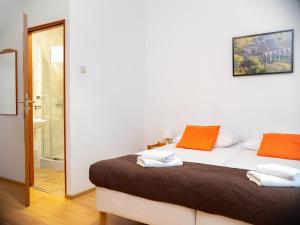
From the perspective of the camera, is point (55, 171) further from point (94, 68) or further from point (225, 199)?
point (225, 199)

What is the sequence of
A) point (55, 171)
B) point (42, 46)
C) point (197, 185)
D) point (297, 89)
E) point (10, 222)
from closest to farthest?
point (197, 185)
point (10, 222)
point (297, 89)
point (55, 171)
point (42, 46)

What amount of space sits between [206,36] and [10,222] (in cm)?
→ 322

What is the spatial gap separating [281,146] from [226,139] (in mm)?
641

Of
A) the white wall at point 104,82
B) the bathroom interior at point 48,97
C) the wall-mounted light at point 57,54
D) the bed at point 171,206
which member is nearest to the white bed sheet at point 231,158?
the bed at point 171,206

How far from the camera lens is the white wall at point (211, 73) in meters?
2.96

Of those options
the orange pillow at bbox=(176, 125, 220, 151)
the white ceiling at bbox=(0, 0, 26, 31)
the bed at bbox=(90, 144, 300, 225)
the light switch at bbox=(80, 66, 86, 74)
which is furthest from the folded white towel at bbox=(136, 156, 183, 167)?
the white ceiling at bbox=(0, 0, 26, 31)

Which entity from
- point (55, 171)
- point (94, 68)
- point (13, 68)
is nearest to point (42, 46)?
point (13, 68)

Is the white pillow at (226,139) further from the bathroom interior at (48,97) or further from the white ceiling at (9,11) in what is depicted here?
the white ceiling at (9,11)

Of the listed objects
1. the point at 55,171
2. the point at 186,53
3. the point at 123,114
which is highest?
the point at 186,53

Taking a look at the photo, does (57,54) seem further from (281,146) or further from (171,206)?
(281,146)

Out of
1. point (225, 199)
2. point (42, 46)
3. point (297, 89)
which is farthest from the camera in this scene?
point (42, 46)

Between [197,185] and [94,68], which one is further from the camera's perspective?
[94,68]

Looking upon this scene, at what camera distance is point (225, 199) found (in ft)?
4.77

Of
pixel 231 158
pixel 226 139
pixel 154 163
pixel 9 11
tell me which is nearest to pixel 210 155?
pixel 231 158
